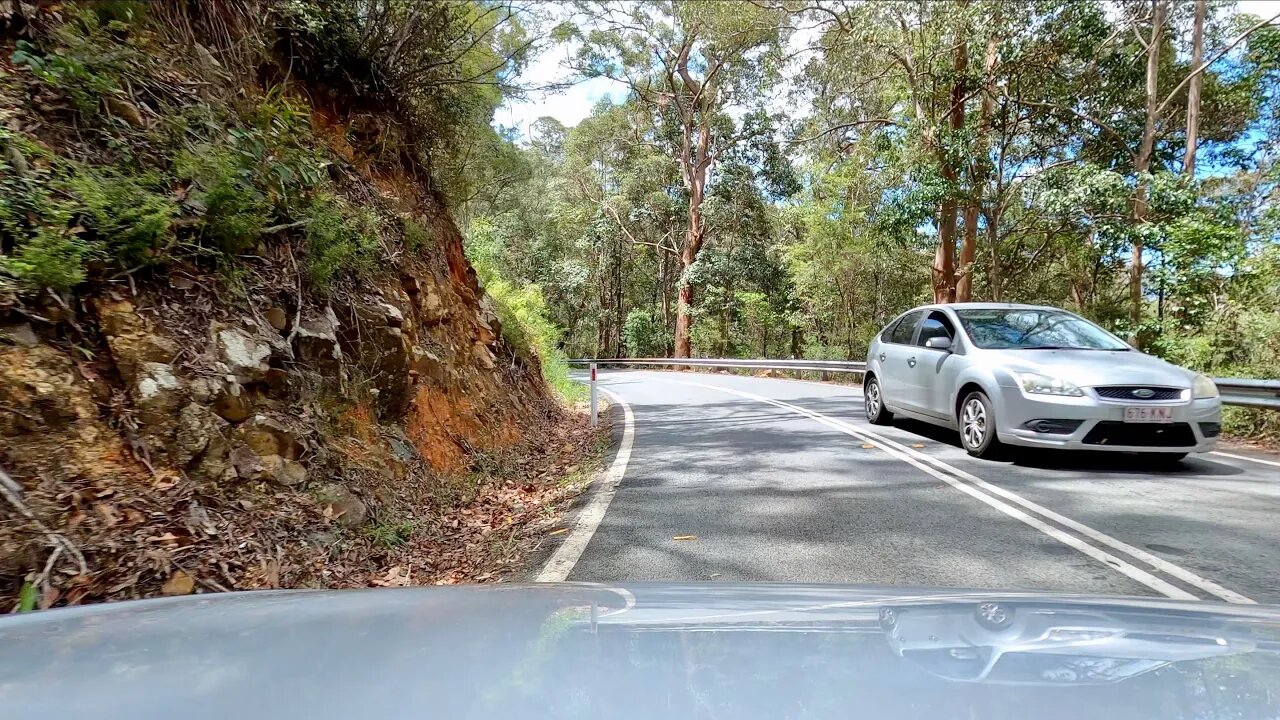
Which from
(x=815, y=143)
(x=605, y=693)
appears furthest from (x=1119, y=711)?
(x=815, y=143)

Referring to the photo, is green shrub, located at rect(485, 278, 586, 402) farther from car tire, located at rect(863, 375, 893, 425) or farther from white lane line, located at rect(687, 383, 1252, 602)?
white lane line, located at rect(687, 383, 1252, 602)

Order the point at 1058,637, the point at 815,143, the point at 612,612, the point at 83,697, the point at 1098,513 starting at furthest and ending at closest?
the point at 815,143, the point at 1098,513, the point at 612,612, the point at 1058,637, the point at 83,697

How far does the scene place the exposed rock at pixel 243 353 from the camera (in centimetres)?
443

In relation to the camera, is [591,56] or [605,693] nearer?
[605,693]

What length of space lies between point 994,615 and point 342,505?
397cm

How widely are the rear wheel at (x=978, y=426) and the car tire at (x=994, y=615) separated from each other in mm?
5246

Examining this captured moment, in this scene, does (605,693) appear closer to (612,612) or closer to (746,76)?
(612,612)

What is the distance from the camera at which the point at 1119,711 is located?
1332 mm

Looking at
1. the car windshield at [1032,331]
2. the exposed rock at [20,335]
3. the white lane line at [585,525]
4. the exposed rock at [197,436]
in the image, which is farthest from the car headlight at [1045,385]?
the exposed rock at [20,335]

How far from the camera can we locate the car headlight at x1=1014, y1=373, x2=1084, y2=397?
622cm

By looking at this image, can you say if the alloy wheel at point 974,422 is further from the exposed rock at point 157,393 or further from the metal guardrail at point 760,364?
the exposed rock at point 157,393

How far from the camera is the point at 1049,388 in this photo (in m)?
6.33

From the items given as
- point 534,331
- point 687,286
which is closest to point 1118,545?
point 534,331

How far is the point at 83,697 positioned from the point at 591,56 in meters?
28.8
